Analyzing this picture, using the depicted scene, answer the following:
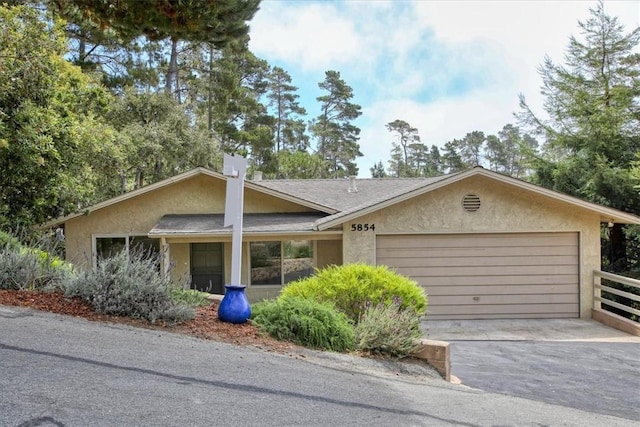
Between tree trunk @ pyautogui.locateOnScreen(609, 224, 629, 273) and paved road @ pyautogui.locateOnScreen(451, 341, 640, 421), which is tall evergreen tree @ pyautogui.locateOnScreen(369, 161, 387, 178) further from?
paved road @ pyautogui.locateOnScreen(451, 341, 640, 421)

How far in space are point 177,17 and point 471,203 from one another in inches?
330

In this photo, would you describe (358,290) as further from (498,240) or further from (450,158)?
(450,158)

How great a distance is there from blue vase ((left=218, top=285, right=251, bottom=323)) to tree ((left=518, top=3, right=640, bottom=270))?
13.8m

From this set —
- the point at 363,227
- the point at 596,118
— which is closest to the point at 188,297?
the point at 363,227

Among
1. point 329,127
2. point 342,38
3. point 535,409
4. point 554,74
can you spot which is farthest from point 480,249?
point 329,127

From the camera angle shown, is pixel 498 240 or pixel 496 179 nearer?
pixel 496 179

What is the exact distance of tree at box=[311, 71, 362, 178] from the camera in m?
53.9

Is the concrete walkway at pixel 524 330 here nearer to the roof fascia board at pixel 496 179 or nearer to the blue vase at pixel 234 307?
the roof fascia board at pixel 496 179

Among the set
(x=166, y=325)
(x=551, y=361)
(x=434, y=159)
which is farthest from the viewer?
(x=434, y=159)

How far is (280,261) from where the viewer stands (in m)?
14.9

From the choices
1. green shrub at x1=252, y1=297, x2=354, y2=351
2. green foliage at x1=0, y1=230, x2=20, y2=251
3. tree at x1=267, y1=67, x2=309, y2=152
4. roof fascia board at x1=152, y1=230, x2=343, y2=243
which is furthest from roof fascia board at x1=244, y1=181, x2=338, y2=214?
tree at x1=267, y1=67, x2=309, y2=152

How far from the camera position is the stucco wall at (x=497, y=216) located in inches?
501

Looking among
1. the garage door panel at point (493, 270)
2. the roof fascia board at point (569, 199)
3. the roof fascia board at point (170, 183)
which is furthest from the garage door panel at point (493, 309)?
the roof fascia board at point (170, 183)

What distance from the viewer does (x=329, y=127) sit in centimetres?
5478
